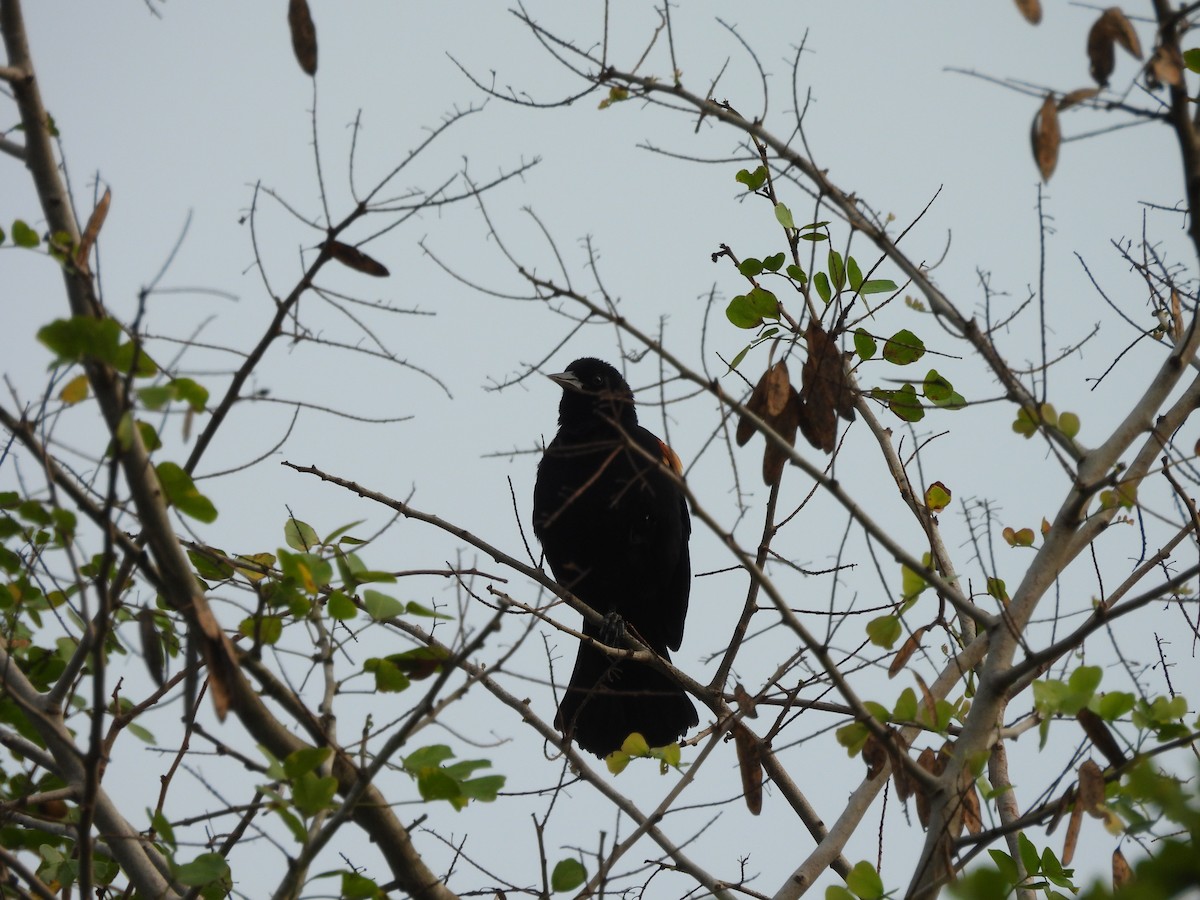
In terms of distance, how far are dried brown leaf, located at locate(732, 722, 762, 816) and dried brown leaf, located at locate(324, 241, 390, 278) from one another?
1.70 meters

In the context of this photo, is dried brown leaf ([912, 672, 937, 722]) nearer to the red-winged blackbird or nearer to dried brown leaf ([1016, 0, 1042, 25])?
dried brown leaf ([1016, 0, 1042, 25])

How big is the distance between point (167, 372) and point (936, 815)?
6.37 ft

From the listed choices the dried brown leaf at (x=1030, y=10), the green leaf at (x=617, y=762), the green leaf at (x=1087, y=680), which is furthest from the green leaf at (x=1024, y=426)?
the green leaf at (x=617, y=762)

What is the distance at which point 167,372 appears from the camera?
2266mm

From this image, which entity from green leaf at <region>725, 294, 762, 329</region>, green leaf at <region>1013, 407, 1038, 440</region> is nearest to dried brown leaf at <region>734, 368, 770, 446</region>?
green leaf at <region>725, 294, 762, 329</region>

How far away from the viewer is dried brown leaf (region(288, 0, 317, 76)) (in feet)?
8.12

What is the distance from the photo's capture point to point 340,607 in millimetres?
2443

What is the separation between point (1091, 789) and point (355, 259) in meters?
1.91

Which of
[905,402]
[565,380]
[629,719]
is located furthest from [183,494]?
[565,380]

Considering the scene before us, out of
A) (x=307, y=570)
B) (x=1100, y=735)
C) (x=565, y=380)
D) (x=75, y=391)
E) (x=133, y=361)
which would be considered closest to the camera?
(x=133, y=361)

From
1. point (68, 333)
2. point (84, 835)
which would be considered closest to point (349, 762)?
point (84, 835)

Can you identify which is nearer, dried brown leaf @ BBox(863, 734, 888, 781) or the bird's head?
dried brown leaf @ BBox(863, 734, 888, 781)

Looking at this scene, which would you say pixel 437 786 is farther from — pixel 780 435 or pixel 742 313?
pixel 742 313

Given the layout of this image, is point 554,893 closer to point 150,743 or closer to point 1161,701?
point 150,743
